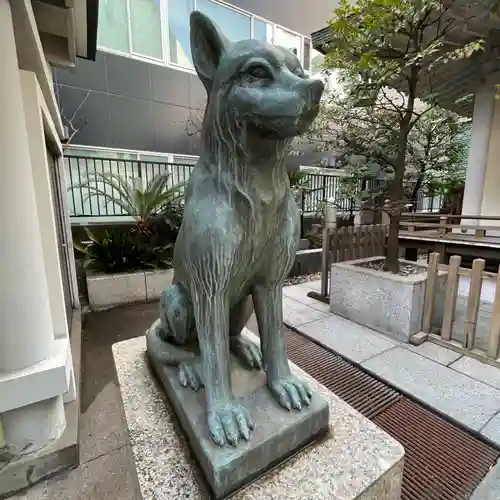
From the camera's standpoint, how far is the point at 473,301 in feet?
7.97

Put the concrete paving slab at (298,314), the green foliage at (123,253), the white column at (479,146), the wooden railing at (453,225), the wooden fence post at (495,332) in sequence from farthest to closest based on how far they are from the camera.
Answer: the white column at (479,146) → the wooden railing at (453,225) → the green foliage at (123,253) → the concrete paving slab at (298,314) → the wooden fence post at (495,332)

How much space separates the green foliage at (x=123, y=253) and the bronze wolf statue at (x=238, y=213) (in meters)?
2.96

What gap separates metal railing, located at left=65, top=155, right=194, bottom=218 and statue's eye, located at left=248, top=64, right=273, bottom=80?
401cm

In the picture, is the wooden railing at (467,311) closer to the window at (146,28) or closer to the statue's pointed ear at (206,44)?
the statue's pointed ear at (206,44)

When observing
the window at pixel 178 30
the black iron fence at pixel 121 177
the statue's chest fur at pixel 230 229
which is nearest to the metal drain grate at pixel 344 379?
the statue's chest fur at pixel 230 229

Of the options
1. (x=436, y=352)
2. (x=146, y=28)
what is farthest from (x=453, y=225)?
(x=146, y=28)

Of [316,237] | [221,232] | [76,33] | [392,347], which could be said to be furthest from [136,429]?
[316,237]

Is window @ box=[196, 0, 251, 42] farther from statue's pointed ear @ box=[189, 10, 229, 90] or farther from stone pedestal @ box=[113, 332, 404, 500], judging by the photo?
stone pedestal @ box=[113, 332, 404, 500]

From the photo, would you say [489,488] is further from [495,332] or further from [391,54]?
[391,54]

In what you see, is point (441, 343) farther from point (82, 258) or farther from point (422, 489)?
point (82, 258)

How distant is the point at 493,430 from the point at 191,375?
1703mm

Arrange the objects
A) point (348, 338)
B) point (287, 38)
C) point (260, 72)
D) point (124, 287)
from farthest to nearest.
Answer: point (287, 38) < point (124, 287) < point (348, 338) < point (260, 72)

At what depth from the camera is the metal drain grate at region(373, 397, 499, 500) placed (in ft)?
4.42

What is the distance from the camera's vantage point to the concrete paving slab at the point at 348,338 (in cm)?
250
